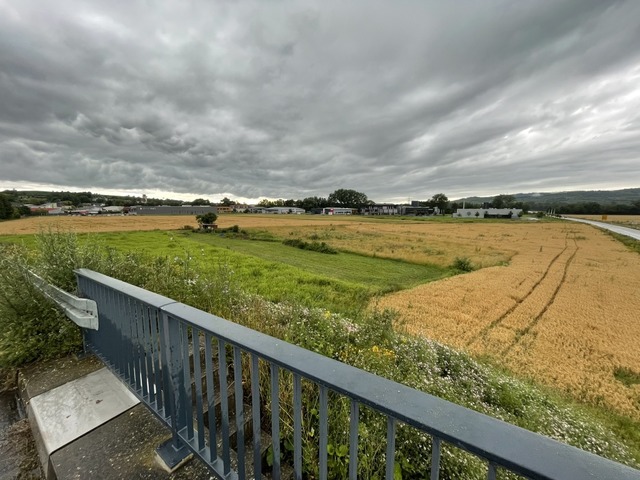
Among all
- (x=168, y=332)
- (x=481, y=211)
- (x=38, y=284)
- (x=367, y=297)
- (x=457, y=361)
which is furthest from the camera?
(x=481, y=211)

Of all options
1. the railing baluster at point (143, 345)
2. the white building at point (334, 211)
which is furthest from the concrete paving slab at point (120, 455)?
the white building at point (334, 211)

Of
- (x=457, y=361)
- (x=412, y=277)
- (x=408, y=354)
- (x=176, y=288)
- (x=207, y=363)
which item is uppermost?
(x=207, y=363)

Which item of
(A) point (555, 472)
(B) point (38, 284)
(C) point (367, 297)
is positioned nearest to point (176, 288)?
(B) point (38, 284)

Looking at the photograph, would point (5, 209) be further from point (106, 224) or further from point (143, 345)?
point (143, 345)

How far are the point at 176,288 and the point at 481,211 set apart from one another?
5426 inches

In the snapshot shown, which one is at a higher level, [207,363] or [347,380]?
[347,380]

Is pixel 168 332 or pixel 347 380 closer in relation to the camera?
pixel 347 380

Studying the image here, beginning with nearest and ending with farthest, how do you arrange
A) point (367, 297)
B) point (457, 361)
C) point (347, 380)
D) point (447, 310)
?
point (347, 380), point (457, 361), point (447, 310), point (367, 297)

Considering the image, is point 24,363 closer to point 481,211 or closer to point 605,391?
point 605,391

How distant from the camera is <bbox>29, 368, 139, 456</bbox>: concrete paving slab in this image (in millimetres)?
2645

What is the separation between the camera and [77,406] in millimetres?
2982

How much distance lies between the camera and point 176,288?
4.95m

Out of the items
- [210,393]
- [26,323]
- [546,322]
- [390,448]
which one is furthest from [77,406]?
[546,322]

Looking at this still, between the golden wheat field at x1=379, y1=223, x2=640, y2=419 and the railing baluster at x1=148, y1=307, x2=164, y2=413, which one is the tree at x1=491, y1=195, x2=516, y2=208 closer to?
the golden wheat field at x1=379, y1=223, x2=640, y2=419
